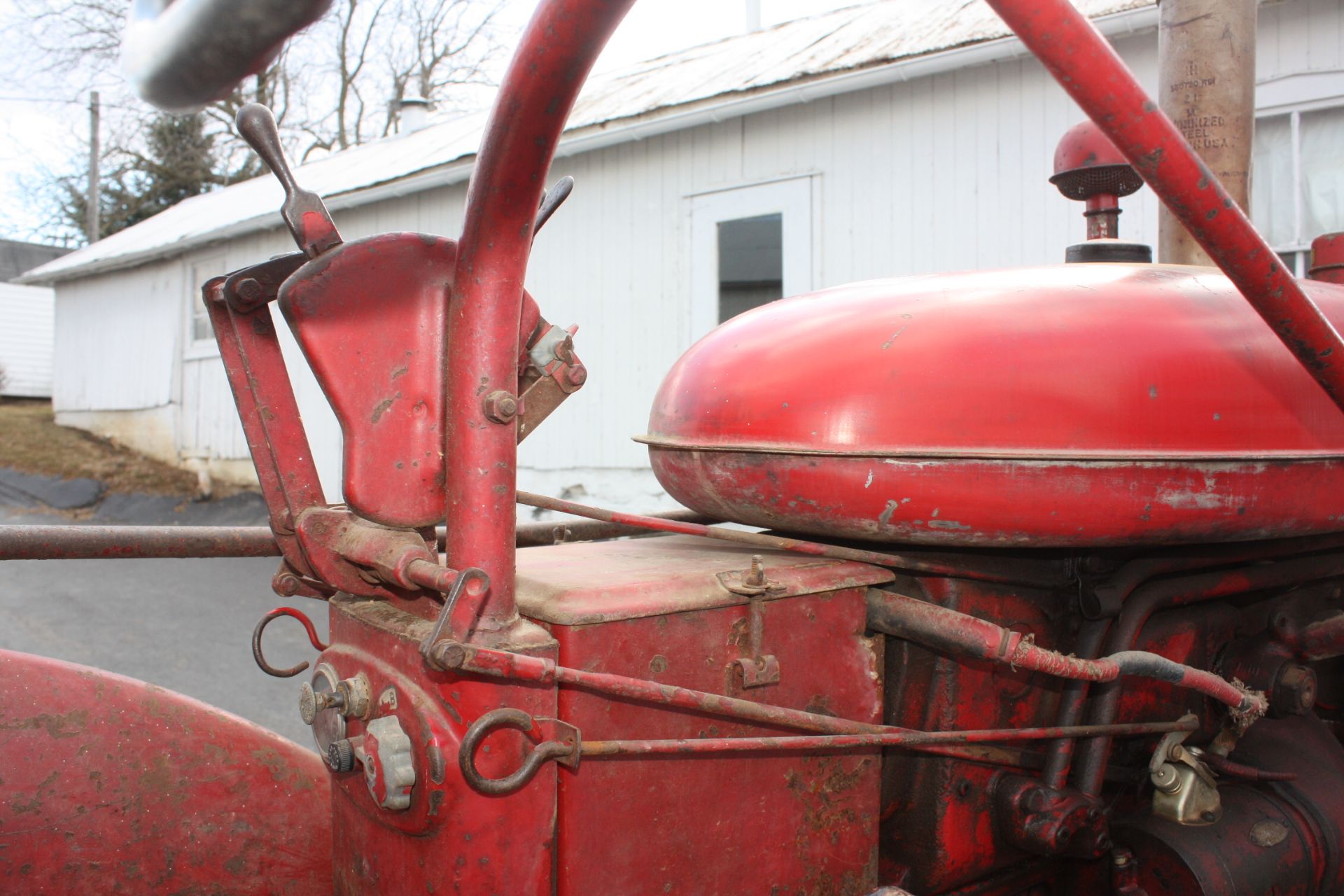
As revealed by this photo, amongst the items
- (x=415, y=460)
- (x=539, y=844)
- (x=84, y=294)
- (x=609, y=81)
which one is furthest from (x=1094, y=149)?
(x=84, y=294)

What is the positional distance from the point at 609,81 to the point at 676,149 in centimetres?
269

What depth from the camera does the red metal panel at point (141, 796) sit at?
4.68ft

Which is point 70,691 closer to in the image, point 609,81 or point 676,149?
point 676,149

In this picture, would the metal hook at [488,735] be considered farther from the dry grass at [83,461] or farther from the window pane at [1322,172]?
the dry grass at [83,461]

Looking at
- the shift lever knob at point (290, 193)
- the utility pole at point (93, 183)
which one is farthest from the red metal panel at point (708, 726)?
the utility pole at point (93, 183)

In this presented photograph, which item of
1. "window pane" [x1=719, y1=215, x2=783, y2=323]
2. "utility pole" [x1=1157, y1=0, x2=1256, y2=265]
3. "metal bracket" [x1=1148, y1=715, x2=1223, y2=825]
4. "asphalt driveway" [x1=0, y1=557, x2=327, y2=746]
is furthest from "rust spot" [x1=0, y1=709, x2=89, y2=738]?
"window pane" [x1=719, y1=215, x2=783, y2=323]

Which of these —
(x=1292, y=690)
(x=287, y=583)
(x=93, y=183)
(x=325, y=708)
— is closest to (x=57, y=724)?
(x=287, y=583)

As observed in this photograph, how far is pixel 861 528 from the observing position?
1.33m

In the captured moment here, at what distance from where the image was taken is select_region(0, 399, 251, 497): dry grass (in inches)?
492

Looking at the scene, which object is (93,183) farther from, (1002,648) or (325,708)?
(1002,648)

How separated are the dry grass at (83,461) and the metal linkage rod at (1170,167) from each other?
1222 cm

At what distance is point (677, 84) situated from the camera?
7812 mm

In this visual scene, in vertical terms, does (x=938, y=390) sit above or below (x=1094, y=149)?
below

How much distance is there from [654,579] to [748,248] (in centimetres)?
577
